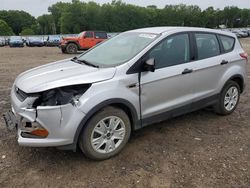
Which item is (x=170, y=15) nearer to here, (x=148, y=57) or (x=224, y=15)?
(x=224, y=15)

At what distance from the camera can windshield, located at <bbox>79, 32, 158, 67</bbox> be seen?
3883mm

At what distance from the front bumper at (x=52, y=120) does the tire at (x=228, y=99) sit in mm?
2779

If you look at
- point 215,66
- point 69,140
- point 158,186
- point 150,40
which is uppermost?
point 150,40

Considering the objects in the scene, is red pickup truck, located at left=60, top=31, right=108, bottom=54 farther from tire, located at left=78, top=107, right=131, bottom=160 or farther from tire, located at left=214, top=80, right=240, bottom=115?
tire, located at left=78, top=107, right=131, bottom=160

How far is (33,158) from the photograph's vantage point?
365cm

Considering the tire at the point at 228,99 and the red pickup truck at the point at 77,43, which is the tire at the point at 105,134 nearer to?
the tire at the point at 228,99

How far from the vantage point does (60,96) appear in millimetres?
3197

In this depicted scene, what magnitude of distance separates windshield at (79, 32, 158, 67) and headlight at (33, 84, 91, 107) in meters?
0.70

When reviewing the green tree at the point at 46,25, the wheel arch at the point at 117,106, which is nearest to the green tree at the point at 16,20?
the green tree at the point at 46,25

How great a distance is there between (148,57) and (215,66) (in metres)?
1.44

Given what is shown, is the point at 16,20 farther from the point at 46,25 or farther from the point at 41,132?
the point at 41,132

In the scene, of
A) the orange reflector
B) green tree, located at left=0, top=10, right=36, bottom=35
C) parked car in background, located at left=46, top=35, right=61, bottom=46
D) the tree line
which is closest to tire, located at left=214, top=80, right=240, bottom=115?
the orange reflector

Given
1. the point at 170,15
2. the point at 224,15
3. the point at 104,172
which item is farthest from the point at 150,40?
the point at 224,15

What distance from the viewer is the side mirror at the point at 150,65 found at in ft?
11.9
